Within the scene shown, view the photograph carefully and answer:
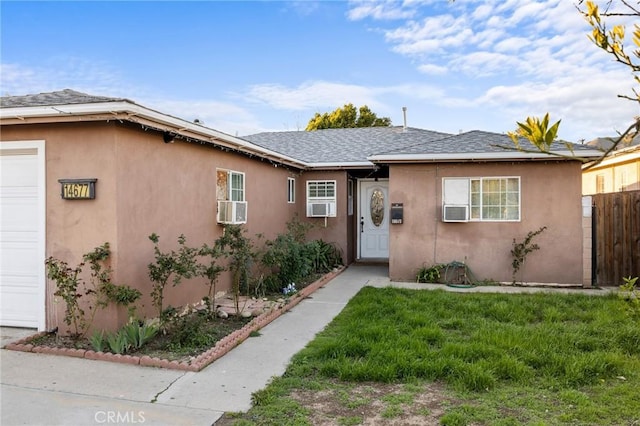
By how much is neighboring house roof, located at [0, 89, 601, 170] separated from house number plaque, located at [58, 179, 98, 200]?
79 centimetres

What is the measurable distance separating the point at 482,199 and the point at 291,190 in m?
5.14

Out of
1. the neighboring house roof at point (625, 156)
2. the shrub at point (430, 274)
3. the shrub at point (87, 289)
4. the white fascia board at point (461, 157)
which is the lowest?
the shrub at point (430, 274)

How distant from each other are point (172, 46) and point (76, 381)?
962 cm

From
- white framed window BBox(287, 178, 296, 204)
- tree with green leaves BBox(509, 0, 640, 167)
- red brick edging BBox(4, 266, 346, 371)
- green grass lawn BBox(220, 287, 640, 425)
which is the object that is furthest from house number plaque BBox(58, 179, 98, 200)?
white framed window BBox(287, 178, 296, 204)

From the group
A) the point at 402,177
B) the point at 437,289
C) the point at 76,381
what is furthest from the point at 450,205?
the point at 76,381

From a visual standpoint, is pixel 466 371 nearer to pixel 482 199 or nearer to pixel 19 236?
pixel 19 236

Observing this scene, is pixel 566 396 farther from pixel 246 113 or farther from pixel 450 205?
pixel 246 113

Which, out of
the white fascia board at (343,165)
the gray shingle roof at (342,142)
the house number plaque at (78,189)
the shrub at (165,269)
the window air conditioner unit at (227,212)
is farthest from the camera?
the gray shingle roof at (342,142)

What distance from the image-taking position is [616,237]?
32.6 ft

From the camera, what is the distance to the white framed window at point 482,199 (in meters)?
10.2

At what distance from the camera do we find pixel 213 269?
6.66 metres

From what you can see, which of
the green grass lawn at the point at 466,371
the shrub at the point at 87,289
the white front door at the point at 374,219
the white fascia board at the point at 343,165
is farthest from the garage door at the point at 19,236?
the white front door at the point at 374,219

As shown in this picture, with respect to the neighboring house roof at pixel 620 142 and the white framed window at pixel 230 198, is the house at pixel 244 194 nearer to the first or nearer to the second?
the white framed window at pixel 230 198
